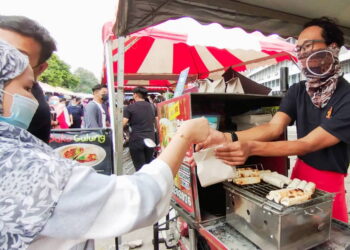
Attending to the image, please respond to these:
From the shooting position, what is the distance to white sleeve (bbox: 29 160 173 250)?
658 mm

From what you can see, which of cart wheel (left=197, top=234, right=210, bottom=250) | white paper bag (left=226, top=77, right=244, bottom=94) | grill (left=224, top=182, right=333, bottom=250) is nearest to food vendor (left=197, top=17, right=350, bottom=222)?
grill (left=224, top=182, right=333, bottom=250)

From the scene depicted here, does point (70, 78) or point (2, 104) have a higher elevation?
point (70, 78)

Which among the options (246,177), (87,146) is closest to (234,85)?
(246,177)

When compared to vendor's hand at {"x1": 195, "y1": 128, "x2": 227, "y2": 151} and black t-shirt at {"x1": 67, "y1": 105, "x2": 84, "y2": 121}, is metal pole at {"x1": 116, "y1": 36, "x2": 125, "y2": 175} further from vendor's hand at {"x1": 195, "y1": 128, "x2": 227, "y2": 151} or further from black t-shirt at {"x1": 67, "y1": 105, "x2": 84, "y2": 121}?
black t-shirt at {"x1": 67, "y1": 105, "x2": 84, "y2": 121}

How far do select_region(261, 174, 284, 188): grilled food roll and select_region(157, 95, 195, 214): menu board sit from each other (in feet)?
1.41

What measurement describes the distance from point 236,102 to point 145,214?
1.45 m

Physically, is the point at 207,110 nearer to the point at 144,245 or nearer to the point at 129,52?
the point at 144,245

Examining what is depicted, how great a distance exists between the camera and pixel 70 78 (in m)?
47.9

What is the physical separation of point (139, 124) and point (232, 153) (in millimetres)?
3784

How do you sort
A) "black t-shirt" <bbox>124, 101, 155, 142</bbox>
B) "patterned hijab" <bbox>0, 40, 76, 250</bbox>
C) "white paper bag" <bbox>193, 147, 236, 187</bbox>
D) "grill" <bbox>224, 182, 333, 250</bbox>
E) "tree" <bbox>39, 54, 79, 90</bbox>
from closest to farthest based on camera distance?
"patterned hijab" <bbox>0, 40, 76, 250</bbox> < "grill" <bbox>224, 182, 333, 250</bbox> < "white paper bag" <bbox>193, 147, 236, 187</bbox> < "black t-shirt" <bbox>124, 101, 155, 142</bbox> < "tree" <bbox>39, 54, 79, 90</bbox>

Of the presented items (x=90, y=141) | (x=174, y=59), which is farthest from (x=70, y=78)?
(x=90, y=141)

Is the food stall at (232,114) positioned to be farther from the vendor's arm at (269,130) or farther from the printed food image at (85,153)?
the printed food image at (85,153)

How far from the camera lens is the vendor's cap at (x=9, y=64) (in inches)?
29.2

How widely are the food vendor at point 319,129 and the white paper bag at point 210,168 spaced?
4 cm
